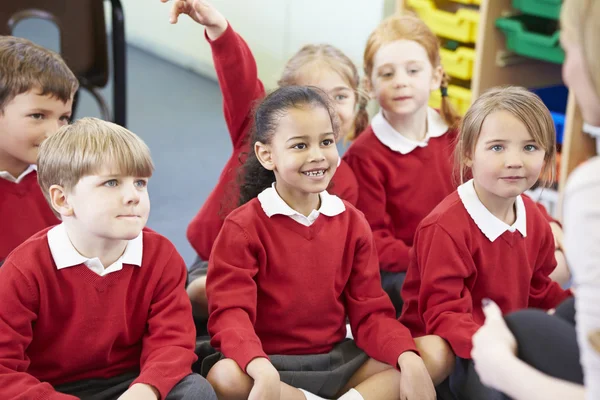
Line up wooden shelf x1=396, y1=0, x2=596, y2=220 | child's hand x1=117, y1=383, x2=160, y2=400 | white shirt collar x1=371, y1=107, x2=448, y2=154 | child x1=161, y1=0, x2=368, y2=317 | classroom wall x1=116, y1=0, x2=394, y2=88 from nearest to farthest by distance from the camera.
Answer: child's hand x1=117, y1=383, x2=160, y2=400, child x1=161, y1=0, x2=368, y2=317, white shirt collar x1=371, y1=107, x2=448, y2=154, wooden shelf x1=396, y1=0, x2=596, y2=220, classroom wall x1=116, y1=0, x2=394, y2=88

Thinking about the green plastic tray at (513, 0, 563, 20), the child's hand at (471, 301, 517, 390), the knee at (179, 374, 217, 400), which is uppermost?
the green plastic tray at (513, 0, 563, 20)

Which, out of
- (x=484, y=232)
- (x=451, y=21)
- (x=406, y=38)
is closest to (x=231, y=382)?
(x=484, y=232)

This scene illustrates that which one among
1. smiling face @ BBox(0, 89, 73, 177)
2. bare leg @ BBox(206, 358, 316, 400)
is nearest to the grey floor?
smiling face @ BBox(0, 89, 73, 177)

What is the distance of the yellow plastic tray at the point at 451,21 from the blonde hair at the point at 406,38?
75cm

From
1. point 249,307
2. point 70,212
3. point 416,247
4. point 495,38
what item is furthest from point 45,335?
point 495,38

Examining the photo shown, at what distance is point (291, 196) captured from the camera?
1544 millimetres

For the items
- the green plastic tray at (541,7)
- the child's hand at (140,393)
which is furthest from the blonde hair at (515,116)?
the green plastic tray at (541,7)

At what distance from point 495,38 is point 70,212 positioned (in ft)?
5.65

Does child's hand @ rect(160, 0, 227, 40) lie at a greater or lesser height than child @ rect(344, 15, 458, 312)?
greater

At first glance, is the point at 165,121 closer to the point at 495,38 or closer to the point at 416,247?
the point at 495,38

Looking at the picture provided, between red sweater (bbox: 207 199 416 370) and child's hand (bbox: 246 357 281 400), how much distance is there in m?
0.05

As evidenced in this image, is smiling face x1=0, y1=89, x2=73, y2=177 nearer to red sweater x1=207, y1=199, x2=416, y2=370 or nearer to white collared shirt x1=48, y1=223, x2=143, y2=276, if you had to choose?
white collared shirt x1=48, y1=223, x2=143, y2=276

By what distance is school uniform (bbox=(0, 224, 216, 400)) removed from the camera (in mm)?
1352

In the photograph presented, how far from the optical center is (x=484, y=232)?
1566mm
